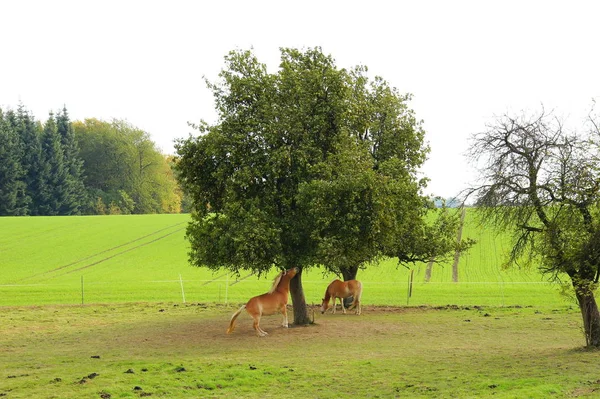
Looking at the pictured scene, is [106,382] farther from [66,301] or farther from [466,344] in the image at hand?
[66,301]

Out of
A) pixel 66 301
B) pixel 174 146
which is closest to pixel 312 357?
pixel 174 146

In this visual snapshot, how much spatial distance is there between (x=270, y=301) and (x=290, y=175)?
4.53 m

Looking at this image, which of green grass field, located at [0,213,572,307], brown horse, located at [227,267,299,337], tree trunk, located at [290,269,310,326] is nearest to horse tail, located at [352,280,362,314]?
tree trunk, located at [290,269,310,326]

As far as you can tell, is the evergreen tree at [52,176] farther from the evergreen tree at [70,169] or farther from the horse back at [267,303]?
the horse back at [267,303]

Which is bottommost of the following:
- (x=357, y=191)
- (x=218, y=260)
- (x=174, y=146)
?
(x=218, y=260)

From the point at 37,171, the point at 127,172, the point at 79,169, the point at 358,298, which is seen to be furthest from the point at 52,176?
the point at 358,298

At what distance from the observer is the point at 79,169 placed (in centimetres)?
10925

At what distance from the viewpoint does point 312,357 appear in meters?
18.8

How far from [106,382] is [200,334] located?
957 centimetres

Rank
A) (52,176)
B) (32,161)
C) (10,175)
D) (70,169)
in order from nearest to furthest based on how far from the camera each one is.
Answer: (10,175)
(32,161)
(52,176)
(70,169)

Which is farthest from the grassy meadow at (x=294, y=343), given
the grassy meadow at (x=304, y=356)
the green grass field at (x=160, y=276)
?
the green grass field at (x=160, y=276)

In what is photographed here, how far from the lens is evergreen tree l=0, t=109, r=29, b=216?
96125 mm

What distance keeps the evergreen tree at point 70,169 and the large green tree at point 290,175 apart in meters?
86.3

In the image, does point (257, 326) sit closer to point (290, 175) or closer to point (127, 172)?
point (290, 175)
